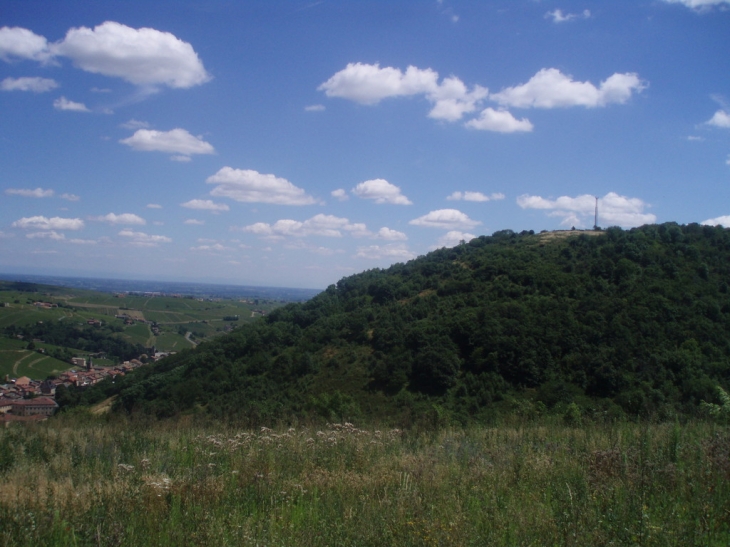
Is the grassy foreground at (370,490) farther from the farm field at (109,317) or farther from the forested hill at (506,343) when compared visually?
the farm field at (109,317)

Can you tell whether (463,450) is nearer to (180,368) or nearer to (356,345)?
(356,345)

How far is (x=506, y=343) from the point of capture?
2394cm

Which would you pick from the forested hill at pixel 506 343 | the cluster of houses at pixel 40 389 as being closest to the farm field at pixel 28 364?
the cluster of houses at pixel 40 389

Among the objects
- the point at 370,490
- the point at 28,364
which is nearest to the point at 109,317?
the point at 28,364

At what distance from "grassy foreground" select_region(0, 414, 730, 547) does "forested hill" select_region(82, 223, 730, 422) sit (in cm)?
1099

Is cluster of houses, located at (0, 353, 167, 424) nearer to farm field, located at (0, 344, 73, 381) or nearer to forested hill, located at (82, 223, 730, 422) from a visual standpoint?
farm field, located at (0, 344, 73, 381)

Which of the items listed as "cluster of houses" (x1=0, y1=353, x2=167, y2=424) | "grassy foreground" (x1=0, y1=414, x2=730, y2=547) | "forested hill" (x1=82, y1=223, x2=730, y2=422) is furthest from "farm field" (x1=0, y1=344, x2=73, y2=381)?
"grassy foreground" (x1=0, y1=414, x2=730, y2=547)

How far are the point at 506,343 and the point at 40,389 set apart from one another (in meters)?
28.9

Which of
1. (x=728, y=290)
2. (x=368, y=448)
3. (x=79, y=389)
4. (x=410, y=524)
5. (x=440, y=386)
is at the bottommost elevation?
(x=79, y=389)

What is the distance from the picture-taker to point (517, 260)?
3441 centimetres

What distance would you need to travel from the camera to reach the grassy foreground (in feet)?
10.2

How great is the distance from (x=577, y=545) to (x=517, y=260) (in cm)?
3324

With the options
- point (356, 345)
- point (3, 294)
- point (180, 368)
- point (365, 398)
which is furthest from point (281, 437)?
point (3, 294)

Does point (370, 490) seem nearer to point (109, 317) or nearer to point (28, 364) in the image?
point (28, 364)
